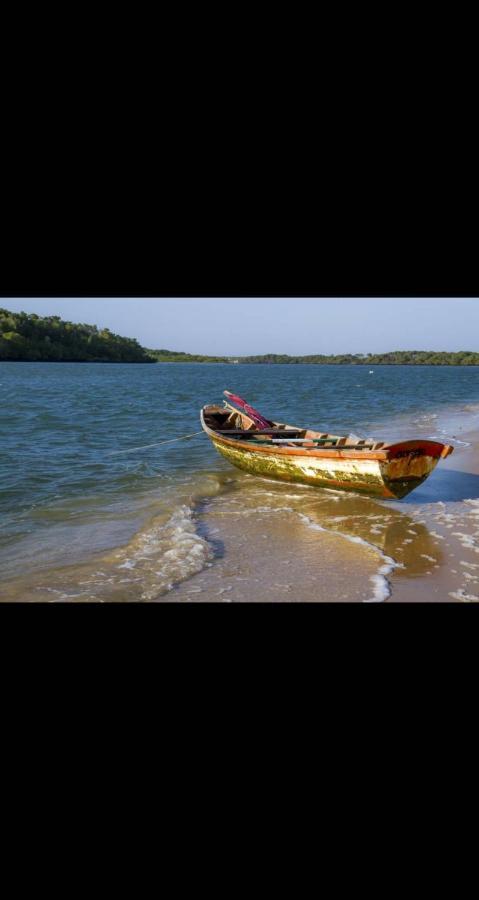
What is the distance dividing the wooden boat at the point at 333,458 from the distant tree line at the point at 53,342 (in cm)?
8695

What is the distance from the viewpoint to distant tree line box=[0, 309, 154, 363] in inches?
3702

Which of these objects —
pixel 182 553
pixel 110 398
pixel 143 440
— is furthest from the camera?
pixel 110 398

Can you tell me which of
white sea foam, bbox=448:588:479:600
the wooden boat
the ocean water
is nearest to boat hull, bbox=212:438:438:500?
the wooden boat

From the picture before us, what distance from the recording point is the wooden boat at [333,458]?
31.0 feet

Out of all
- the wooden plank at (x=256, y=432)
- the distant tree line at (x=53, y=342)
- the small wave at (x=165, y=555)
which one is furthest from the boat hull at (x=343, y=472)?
the distant tree line at (x=53, y=342)

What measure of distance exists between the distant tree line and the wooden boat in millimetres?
86952

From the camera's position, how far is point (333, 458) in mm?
10281

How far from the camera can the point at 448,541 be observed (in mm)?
8188

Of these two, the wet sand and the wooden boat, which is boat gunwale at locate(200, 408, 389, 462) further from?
the wet sand

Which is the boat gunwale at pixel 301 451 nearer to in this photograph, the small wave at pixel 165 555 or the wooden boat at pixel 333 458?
the wooden boat at pixel 333 458
